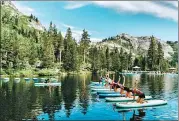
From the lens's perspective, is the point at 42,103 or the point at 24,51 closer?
the point at 42,103

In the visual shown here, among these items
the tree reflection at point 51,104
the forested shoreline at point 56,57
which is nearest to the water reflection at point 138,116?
the tree reflection at point 51,104

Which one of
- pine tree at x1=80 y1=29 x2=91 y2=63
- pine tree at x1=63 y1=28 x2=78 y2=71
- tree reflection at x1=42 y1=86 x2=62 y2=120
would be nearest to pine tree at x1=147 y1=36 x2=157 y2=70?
pine tree at x1=80 y1=29 x2=91 y2=63

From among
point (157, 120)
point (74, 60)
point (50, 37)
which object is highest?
point (50, 37)

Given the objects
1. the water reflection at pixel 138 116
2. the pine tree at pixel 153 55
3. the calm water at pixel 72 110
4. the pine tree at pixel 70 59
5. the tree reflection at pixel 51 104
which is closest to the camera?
the water reflection at pixel 138 116

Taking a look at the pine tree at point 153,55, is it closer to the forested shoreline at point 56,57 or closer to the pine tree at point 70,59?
the forested shoreline at point 56,57

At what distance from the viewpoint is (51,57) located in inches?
4705

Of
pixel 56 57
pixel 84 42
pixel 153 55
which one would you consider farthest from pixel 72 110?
pixel 153 55

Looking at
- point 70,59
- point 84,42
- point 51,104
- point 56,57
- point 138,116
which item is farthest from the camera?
point 84,42

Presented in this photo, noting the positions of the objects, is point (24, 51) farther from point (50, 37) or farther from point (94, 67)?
point (94, 67)

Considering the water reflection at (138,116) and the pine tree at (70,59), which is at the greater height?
the pine tree at (70,59)

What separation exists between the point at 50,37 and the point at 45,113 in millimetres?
98610

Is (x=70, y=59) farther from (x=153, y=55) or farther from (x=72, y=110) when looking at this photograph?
(x=72, y=110)

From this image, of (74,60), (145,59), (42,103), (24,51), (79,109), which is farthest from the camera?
(145,59)

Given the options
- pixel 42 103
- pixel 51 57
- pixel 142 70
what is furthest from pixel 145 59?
pixel 42 103
